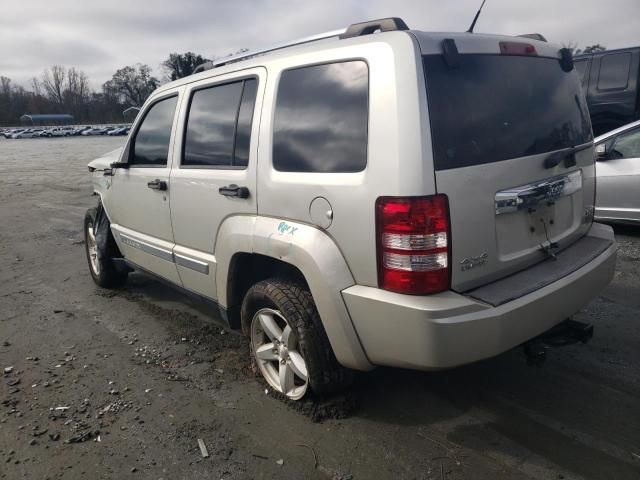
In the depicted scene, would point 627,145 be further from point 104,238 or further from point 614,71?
point 104,238

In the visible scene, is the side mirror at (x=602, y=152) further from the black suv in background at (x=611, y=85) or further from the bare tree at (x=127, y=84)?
the bare tree at (x=127, y=84)

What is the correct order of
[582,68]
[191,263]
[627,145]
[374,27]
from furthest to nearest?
[582,68]
[627,145]
[191,263]
[374,27]

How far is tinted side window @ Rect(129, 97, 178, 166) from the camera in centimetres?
395

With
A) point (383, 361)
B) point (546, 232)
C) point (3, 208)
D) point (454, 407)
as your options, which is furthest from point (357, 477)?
point (3, 208)

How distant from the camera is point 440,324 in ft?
7.54

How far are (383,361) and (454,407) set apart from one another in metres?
0.77

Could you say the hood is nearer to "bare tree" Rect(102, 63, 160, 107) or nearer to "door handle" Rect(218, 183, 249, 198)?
"door handle" Rect(218, 183, 249, 198)

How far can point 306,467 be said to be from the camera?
8.52 ft

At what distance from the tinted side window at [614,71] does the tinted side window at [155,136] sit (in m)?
8.45

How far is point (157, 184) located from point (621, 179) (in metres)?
5.26

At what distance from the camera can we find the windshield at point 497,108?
2.40 metres

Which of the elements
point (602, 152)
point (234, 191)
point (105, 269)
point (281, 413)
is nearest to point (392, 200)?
point (234, 191)

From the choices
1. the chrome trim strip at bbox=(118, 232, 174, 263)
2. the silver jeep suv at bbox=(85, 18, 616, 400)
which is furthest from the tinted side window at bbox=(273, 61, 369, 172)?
the chrome trim strip at bbox=(118, 232, 174, 263)

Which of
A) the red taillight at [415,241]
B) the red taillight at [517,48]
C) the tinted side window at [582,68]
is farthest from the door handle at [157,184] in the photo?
the tinted side window at [582,68]
